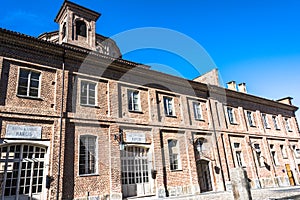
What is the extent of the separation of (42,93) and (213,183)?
12832 mm

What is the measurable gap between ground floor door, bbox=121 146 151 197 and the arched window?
9.53 metres

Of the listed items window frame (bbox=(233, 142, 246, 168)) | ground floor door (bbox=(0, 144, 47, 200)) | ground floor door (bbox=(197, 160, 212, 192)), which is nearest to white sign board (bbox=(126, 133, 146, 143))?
ground floor door (bbox=(0, 144, 47, 200))

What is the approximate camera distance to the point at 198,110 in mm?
17875

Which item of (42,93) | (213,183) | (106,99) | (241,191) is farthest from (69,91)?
(213,183)

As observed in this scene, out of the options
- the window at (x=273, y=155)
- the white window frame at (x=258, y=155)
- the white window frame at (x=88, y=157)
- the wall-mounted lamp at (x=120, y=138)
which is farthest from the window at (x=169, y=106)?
the window at (x=273, y=155)

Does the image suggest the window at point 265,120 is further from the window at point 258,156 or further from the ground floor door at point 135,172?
the ground floor door at point 135,172

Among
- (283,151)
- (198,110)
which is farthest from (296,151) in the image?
(198,110)

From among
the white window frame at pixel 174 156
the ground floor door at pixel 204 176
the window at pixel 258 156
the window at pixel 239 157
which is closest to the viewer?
the white window frame at pixel 174 156

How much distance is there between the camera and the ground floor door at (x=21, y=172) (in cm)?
941

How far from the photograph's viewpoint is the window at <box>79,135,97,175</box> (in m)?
11.3

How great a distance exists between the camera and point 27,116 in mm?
Answer: 10359

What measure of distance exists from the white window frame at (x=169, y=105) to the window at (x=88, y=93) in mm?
5301

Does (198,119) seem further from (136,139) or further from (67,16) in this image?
(67,16)

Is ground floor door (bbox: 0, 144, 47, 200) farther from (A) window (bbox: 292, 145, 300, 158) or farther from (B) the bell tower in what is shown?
(A) window (bbox: 292, 145, 300, 158)
